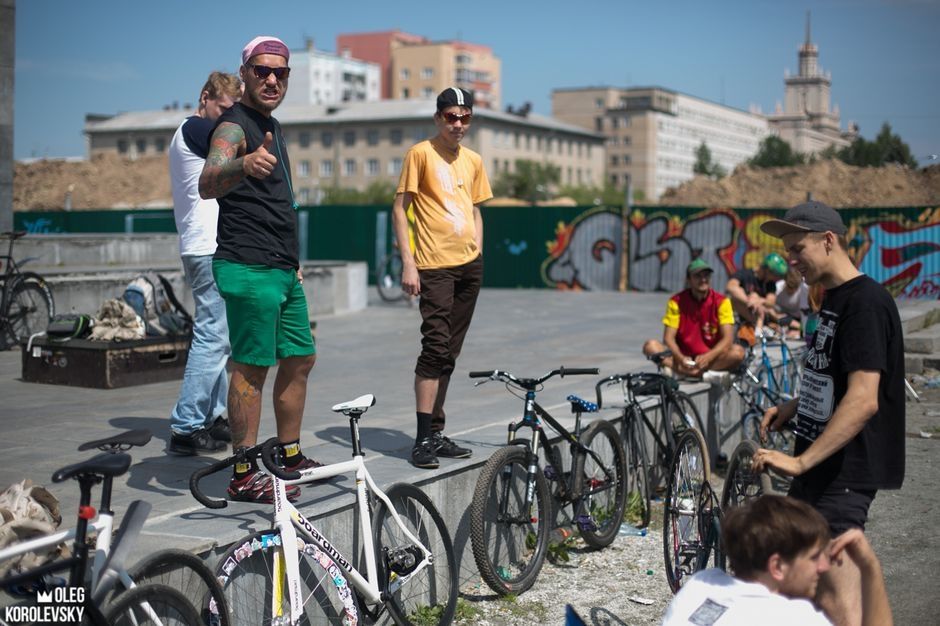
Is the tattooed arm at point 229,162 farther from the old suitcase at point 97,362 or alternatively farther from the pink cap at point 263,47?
the old suitcase at point 97,362

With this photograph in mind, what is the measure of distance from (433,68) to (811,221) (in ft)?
503

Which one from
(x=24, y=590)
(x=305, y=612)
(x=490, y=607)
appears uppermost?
(x=24, y=590)

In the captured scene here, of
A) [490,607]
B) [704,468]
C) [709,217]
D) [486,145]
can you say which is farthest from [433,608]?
[486,145]

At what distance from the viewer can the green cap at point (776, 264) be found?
1171cm

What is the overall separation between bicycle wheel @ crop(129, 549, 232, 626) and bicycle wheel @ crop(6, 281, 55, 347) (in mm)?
8409

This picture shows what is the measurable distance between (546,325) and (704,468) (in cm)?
970

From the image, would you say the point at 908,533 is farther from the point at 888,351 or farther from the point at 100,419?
the point at 100,419

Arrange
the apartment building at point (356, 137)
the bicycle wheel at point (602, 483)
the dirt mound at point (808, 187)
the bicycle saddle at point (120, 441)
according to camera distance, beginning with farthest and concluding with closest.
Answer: the apartment building at point (356, 137)
the dirt mound at point (808, 187)
the bicycle wheel at point (602, 483)
the bicycle saddle at point (120, 441)

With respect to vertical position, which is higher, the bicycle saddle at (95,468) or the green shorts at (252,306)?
the green shorts at (252,306)

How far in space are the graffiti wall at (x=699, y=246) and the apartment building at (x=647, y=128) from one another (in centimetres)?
12183

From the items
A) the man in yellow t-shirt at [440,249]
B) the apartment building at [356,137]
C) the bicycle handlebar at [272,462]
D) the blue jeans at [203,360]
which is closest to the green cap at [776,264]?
the man in yellow t-shirt at [440,249]

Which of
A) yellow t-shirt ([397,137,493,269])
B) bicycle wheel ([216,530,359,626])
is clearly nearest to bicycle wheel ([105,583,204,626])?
bicycle wheel ([216,530,359,626])

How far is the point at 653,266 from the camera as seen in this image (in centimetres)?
2634

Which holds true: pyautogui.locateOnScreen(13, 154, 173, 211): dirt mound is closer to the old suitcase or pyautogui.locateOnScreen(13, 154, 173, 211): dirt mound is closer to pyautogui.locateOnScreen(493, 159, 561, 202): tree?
pyautogui.locateOnScreen(493, 159, 561, 202): tree
